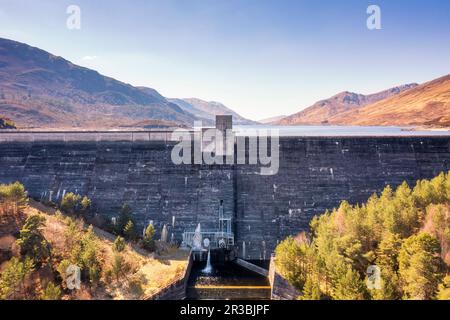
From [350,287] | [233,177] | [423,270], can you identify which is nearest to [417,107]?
[233,177]

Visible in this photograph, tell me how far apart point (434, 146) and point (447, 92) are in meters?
149

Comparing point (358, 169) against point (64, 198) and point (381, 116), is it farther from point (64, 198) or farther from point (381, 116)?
point (381, 116)

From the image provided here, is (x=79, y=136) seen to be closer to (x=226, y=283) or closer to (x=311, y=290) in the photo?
(x=226, y=283)

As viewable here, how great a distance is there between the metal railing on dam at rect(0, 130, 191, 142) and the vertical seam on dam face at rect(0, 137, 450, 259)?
29.0 inches

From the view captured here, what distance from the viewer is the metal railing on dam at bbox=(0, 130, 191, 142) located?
43000 mm

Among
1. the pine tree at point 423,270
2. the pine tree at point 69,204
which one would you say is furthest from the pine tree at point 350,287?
the pine tree at point 69,204

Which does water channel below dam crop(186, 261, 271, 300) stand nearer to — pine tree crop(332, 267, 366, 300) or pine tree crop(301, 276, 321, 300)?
pine tree crop(301, 276, 321, 300)

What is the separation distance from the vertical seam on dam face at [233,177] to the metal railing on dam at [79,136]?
737 mm

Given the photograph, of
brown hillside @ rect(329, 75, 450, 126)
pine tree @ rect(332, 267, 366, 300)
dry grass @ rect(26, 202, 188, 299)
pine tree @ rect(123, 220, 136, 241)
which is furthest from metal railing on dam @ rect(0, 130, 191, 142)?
brown hillside @ rect(329, 75, 450, 126)

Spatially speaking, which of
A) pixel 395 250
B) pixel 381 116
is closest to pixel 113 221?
pixel 395 250

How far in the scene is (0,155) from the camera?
42.5 m

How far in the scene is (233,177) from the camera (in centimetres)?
3900

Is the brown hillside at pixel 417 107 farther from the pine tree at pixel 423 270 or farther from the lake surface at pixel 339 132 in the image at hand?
the pine tree at pixel 423 270
